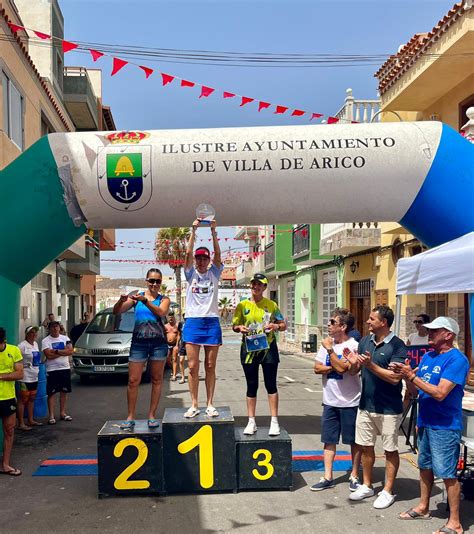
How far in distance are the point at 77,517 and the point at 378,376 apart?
10.3 ft

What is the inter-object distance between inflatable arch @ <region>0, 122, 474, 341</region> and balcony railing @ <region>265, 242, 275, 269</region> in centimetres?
2370

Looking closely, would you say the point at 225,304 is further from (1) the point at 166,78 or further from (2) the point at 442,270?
(2) the point at 442,270

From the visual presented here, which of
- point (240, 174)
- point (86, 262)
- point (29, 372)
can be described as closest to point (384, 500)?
point (240, 174)

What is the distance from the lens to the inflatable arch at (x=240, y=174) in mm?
6848

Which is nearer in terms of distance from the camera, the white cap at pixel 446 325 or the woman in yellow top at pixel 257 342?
the white cap at pixel 446 325

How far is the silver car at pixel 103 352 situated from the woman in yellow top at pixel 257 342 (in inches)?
329

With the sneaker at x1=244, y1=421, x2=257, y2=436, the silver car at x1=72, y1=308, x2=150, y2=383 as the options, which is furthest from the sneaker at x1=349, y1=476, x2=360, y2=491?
the silver car at x1=72, y1=308, x2=150, y2=383

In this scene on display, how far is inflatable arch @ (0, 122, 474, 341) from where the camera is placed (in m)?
6.85

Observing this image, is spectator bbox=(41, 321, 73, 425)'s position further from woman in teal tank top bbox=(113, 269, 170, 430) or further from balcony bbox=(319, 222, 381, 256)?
balcony bbox=(319, 222, 381, 256)

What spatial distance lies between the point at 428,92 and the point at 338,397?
1046 centimetres

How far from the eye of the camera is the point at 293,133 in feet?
23.0

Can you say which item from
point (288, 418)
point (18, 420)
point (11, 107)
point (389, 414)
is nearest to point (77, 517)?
point (389, 414)

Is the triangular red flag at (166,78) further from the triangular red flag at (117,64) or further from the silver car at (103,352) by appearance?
the silver car at (103,352)

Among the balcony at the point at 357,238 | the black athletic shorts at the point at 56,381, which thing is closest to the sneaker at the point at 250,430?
the black athletic shorts at the point at 56,381
